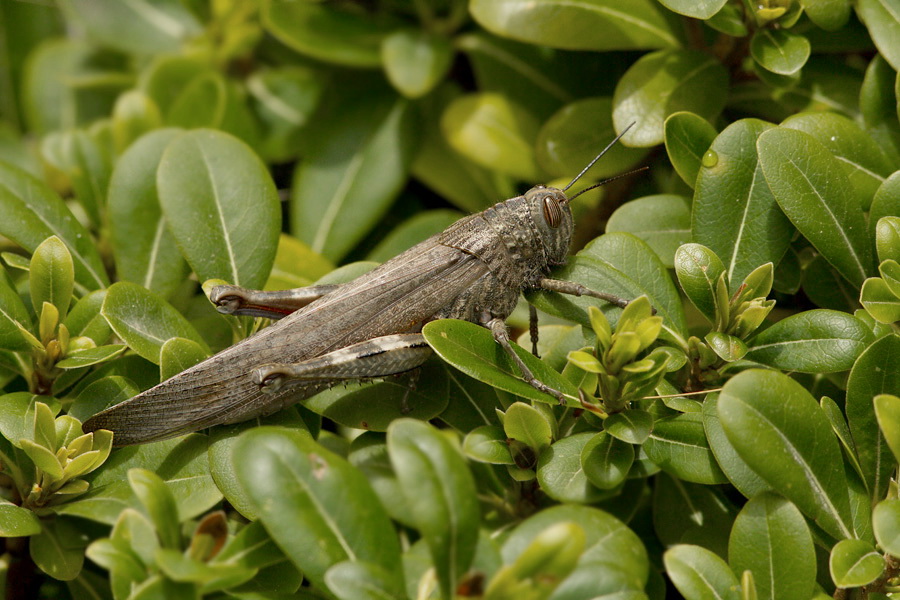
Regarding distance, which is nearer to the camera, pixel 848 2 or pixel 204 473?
pixel 204 473

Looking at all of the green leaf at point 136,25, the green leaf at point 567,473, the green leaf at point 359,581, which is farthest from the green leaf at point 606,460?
the green leaf at point 136,25

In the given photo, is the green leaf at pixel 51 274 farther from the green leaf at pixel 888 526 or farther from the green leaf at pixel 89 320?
the green leaf at pixel 888 526

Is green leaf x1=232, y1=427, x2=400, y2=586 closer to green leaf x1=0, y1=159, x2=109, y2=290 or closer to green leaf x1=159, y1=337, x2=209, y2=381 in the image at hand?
green leaf x1=159, y1=337, x2=209, y2=381

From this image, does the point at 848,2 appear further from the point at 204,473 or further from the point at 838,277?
the point at 204,473

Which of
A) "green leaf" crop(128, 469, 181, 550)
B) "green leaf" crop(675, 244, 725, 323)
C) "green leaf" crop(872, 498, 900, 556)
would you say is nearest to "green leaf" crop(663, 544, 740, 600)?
"green leaf" crop(872, 498, 900, 556)

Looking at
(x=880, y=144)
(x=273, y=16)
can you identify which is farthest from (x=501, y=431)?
(x=273, y=16)
